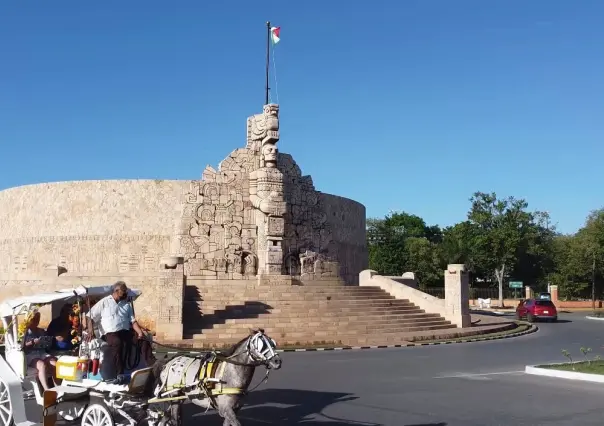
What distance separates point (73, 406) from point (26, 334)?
1.17 m

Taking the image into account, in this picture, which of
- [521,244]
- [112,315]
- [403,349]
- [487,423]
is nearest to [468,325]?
[403,349]

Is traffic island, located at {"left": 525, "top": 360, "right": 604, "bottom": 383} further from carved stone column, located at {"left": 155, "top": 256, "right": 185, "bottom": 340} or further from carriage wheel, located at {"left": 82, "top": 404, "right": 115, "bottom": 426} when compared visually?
carved stone column, located at {"left": 155, "top": 256, "right": 185, "bottom": 340}

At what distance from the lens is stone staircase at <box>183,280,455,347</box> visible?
1934 cm

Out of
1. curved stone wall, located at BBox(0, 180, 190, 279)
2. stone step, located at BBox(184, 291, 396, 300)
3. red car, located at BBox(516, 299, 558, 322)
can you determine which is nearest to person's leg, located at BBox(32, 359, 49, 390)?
stone step, located at BBox(184, 291, 396, 300)

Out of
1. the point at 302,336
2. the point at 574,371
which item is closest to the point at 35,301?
the point at 574,371

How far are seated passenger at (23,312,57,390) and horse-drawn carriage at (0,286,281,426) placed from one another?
103 millimetres

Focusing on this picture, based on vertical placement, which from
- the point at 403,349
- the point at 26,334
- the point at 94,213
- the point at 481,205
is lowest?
the point at 403,349

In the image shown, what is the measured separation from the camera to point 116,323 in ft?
25.5

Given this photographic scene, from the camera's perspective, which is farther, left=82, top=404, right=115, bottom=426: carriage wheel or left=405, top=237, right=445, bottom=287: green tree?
left=405, top=237, right=445, bottom=287: green tree

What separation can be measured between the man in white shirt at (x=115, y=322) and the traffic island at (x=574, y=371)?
8.45 meters

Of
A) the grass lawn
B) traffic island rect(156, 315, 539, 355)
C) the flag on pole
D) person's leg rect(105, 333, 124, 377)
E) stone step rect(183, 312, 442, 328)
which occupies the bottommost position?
traffic island rect(156, 315, 539, 355)

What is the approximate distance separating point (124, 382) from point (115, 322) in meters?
0.76

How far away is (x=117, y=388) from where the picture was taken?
23.7 ft

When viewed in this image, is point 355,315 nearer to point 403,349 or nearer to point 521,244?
point 403,349
